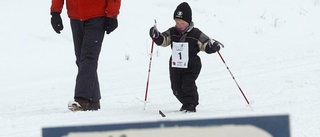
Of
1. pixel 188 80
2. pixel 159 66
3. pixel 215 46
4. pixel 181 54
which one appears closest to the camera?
pixel 215 46

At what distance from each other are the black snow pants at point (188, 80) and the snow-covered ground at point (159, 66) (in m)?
0.14

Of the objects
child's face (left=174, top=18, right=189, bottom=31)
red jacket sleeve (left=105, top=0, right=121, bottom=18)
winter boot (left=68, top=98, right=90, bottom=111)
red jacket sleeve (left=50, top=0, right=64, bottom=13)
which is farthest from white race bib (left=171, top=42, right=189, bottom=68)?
red jacket sleeve (left=50, top=0, right=64, bottom=13)

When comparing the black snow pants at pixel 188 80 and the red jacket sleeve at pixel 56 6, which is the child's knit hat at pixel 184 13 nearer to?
the black snow pants at pixel 188 80

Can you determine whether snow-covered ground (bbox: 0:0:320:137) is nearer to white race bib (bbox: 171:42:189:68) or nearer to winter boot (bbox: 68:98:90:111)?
winter boot (bbox: 68:98:90:111)

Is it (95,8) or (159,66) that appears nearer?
(95,8)

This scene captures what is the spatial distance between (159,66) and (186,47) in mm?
3312

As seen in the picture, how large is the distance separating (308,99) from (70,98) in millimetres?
2387

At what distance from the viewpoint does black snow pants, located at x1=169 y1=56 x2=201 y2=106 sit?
538cm

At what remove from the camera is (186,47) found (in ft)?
17.3

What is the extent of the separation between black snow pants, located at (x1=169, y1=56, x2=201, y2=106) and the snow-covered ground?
5.7 inches

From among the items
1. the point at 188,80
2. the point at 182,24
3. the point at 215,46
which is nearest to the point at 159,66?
the point at 188,80

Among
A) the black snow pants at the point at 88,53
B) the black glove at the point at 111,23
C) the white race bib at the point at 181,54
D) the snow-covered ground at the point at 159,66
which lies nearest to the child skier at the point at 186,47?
the white race bib at the point at 181,54

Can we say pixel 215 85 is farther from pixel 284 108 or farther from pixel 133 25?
pixel 133 25

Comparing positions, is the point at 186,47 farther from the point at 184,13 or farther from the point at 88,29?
the point at 88,29
